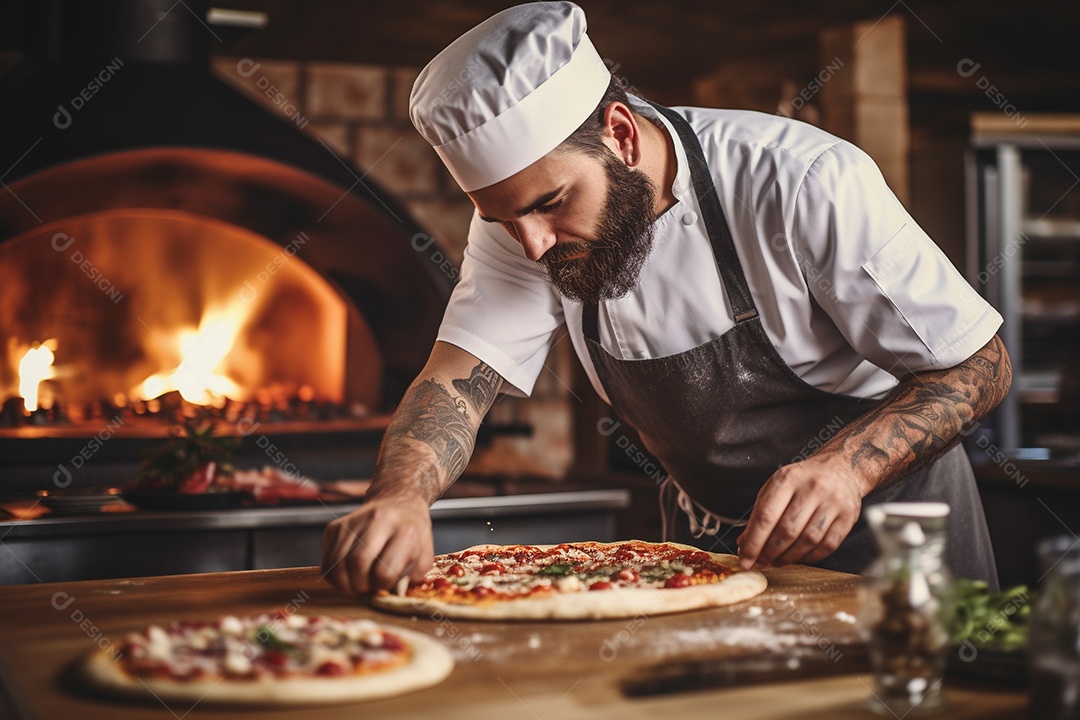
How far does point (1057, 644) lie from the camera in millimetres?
969

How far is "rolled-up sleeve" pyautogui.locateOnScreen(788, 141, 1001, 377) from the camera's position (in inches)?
67.1

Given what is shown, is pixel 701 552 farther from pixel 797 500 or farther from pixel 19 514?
pixel 19 514

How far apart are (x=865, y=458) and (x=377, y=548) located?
710 millimetres

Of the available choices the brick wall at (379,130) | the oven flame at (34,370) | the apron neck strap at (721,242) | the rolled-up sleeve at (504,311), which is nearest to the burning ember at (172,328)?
the oven flame at (34,370)

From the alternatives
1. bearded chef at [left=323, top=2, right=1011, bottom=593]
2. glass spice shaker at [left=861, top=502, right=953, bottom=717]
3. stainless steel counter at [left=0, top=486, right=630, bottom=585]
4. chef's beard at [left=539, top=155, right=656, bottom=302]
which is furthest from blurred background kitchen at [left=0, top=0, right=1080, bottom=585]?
glass spice shaker at [left=861, top=502, right=953, bottom=717]

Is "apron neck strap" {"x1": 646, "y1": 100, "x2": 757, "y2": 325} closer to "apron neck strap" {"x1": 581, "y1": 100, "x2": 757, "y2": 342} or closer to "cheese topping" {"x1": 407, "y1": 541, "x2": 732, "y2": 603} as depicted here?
"apron neck strap" {"x1": 581, "y1": 100, "x2": 757, "y2": 342}

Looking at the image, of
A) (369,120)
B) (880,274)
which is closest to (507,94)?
(880,274)

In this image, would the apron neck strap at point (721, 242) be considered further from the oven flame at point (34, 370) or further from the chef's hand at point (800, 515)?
the oven flame at point (34, 370)

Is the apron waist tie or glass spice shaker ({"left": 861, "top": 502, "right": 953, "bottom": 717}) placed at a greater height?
glass spice shaker ({"left": 861, "top": 502, "right": 953, "bottom": 717})

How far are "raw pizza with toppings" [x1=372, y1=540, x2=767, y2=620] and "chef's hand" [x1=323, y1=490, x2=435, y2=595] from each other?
4 centimetres

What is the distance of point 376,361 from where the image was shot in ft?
12.8

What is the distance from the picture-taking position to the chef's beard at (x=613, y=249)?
70.7 inches

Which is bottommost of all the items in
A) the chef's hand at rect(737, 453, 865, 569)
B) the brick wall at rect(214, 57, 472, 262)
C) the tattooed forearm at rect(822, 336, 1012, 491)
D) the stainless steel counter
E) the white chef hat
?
the stainless steel counter

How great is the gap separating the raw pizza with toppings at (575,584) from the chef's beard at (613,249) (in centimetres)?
45
